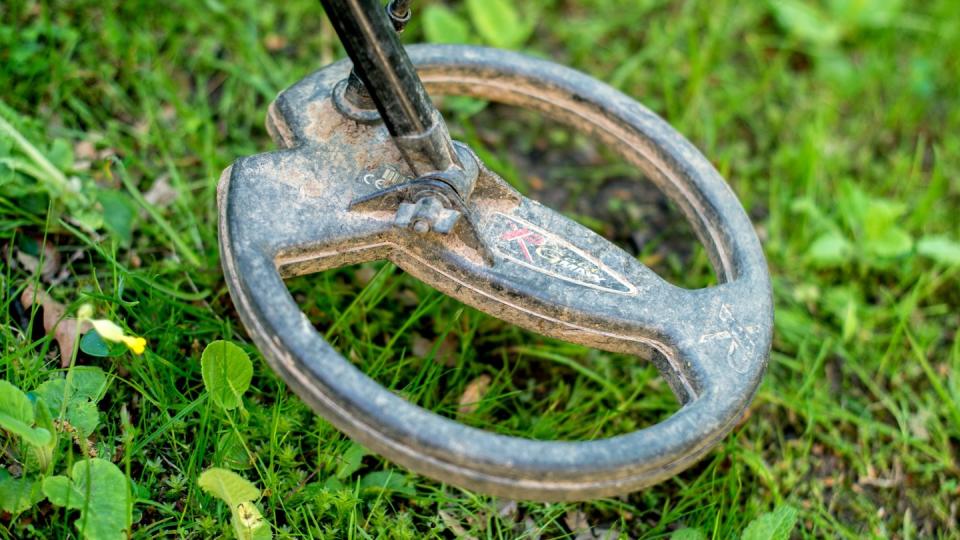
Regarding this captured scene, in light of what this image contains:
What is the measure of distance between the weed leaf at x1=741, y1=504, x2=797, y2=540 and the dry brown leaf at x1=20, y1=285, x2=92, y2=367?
143cm

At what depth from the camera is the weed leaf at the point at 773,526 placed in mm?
1933

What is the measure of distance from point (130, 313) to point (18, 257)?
34cm

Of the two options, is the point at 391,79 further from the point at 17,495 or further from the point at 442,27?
the point at 442,27

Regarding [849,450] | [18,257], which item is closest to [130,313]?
[18,257]

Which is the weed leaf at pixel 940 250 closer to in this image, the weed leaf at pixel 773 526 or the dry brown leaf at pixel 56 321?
the weed leaf at pixel 773 526

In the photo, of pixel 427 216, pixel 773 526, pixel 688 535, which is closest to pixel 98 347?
pixel 427 216

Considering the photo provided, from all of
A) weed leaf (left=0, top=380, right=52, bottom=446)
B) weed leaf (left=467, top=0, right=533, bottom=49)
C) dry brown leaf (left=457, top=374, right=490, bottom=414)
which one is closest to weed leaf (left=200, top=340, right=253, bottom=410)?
weed leaf (left=0, top=380, right=52, bottom=446)

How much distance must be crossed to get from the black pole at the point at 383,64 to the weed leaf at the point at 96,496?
31.8 inches

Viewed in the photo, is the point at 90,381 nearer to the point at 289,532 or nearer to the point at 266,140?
the point at 289,532

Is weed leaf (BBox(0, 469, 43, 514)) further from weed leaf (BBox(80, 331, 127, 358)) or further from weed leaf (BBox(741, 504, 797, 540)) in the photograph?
weed leaf (BBox(741, 504, 797, 540))

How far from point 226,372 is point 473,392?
611 millimetres

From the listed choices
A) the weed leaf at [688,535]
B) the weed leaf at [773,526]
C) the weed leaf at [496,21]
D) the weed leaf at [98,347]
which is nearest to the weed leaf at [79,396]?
the weed leaf at [98,347]

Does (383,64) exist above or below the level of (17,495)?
above

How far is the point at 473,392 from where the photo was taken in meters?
2.22
